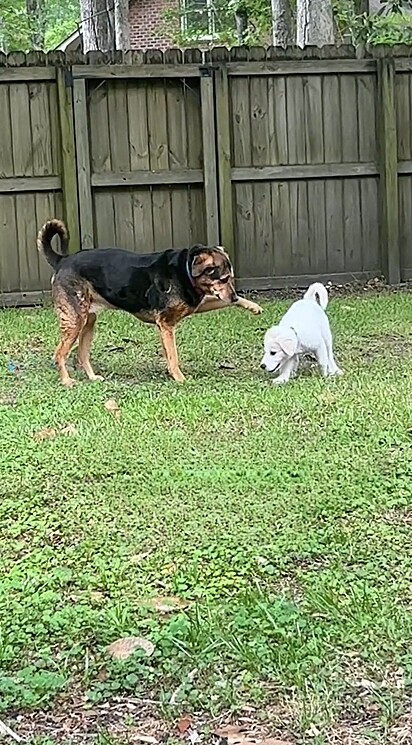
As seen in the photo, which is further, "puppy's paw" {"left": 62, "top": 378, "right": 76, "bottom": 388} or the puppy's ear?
"puppy's paw" {"left": 62, "top": 378, "right": 76, "bottom": 388}

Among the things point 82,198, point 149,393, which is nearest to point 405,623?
point 149,393

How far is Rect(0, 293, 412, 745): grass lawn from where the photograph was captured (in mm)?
2535

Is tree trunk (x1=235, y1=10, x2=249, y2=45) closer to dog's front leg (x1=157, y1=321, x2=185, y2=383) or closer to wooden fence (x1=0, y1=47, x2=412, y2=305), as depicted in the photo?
wooden fence (x1=0, y1=47, x2=412, y2=305)

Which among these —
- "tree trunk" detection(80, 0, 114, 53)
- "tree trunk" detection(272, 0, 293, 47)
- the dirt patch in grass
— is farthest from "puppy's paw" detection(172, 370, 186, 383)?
"tree trunk" detection(272, 0, 293, 47)

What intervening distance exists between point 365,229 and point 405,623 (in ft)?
25.6

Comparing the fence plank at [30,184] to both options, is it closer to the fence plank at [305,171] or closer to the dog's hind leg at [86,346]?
the fence plank at [305,171]

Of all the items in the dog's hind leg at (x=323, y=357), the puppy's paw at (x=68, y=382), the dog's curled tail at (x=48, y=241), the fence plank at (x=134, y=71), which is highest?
the fence plank at (x=134, y=71)

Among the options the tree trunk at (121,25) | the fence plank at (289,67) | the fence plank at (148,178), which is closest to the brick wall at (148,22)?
the tree trunk at (121,25)

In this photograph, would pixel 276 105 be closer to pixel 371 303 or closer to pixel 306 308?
pixel 371 303

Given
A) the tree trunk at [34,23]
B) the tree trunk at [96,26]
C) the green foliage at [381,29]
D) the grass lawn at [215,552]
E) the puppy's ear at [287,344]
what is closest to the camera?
the grass lawn at [215,552]

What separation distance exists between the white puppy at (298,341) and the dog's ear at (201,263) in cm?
53

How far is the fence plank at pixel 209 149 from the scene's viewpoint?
966cm

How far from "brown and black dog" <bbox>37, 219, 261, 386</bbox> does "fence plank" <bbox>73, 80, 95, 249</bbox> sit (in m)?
3.09

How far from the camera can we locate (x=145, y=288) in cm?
623
